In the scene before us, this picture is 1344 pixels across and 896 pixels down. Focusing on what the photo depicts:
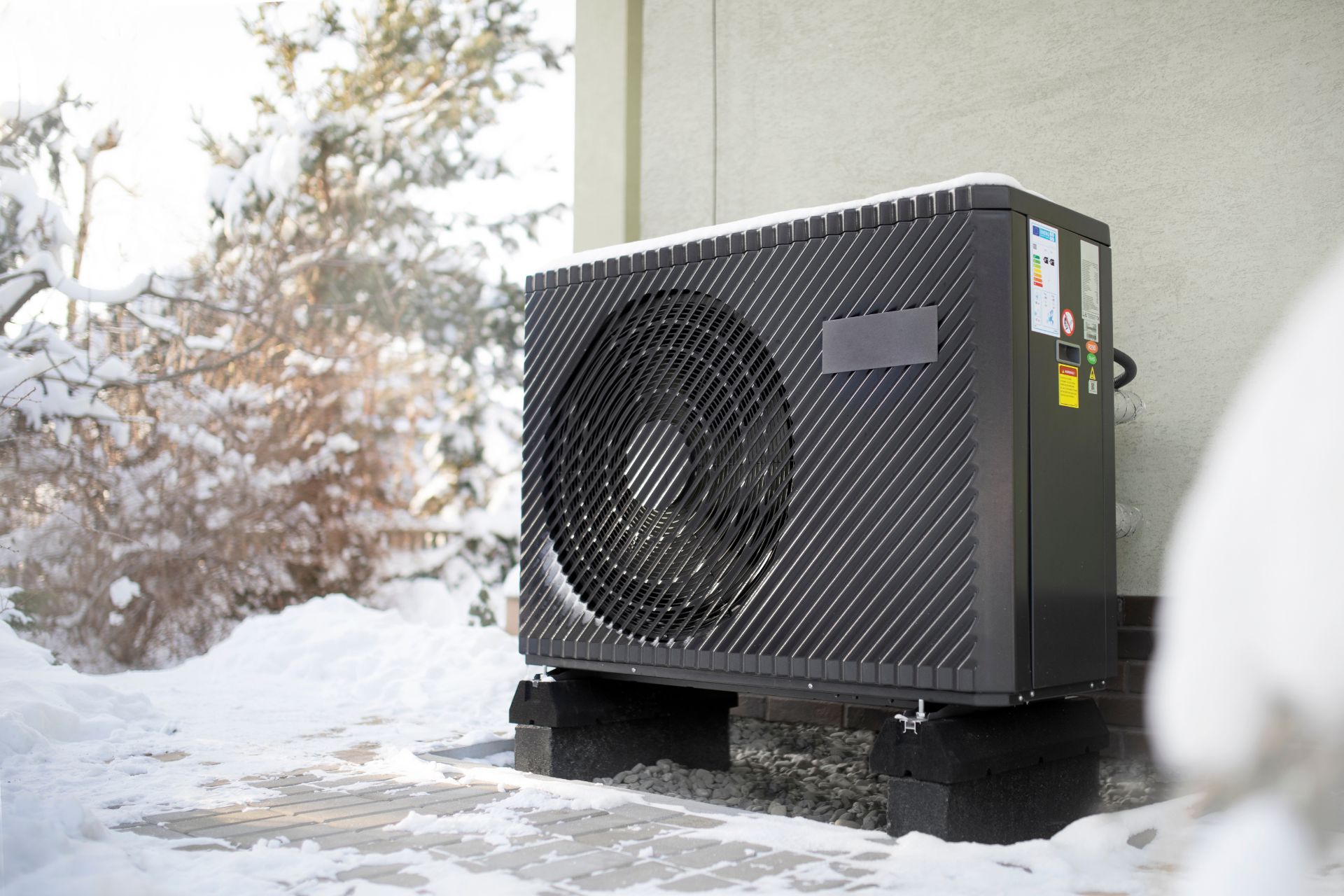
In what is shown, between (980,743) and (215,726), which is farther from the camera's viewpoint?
(215,726)

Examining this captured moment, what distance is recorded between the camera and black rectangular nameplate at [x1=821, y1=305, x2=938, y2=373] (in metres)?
2.16

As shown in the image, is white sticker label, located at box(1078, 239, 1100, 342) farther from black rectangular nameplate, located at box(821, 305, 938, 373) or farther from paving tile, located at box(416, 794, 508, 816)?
paving tile, located at box(416, 794, 508, 816)

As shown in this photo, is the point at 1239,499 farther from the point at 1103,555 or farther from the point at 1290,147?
the point at 1290,147

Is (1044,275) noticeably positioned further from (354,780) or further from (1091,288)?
(354,780)

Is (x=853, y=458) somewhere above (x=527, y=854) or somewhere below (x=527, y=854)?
above

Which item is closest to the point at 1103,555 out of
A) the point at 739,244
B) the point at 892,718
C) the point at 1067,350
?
the point at 1067,350

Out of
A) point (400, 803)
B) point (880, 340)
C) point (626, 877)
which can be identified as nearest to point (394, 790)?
point (400, 803)

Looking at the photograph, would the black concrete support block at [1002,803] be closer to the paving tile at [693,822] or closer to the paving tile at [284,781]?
the paving tile at [693,822]

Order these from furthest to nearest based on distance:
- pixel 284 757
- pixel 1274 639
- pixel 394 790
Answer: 1. pixel 284 757
2. pixel 394 790
3. pixel 1274 639

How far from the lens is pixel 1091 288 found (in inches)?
91.5

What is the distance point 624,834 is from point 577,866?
233 millimetres

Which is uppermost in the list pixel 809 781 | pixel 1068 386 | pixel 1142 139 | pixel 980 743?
pixel 1142 139

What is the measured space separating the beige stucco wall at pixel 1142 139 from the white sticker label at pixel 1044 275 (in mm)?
782

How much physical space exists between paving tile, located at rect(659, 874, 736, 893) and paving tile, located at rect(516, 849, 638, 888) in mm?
131
